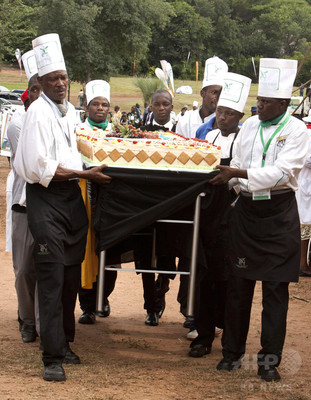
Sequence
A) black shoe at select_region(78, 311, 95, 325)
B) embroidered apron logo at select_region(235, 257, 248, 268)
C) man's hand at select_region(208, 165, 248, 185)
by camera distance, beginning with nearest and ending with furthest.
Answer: man's hand at select_region(208, 165, 248, 185) < embroidered apron logo at select_region(235, 257, 248, 268) < black shoe at select_region(78, 311, 95, 325)

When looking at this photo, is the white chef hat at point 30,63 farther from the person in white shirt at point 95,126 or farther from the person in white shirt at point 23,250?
the person in white shirt at point 95,126

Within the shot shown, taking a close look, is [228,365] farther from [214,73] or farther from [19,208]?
[214,73]

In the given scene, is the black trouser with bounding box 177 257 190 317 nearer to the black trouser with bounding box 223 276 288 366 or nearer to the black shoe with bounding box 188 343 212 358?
the black shoe with bounding box 188 343 212 358

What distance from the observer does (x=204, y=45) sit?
96562 mm

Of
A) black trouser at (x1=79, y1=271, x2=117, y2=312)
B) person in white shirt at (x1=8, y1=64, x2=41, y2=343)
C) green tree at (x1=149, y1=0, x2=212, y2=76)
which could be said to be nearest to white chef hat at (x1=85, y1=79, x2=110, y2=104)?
person in white shirt at (x1=8, y1=64, x2=41, y2=343)

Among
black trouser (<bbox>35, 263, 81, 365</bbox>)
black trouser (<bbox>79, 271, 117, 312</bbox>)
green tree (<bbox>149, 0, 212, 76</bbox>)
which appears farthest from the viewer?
green tree (<bbox>149, 0, 212, 76</bbox>)

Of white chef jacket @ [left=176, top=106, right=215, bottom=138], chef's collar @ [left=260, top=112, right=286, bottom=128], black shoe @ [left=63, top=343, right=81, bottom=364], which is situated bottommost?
black shoe @ [left=63, top=343, right=81, bottom=364]

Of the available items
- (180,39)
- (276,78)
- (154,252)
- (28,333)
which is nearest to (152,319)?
(154,252)

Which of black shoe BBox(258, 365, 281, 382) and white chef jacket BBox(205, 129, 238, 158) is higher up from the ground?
white chef jacket BBox(205, 129, 238, 158)

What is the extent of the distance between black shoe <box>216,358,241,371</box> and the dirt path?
0.20 ft

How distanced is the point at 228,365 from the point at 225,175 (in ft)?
4.65

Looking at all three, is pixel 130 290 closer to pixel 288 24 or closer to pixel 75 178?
pixel 75 178

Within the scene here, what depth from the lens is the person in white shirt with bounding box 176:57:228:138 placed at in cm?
734

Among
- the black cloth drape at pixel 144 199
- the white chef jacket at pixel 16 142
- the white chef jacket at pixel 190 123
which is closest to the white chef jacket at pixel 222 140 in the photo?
the black cloth drape at pixel 144 199
